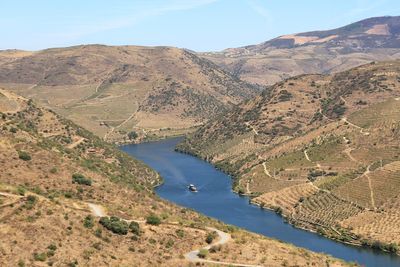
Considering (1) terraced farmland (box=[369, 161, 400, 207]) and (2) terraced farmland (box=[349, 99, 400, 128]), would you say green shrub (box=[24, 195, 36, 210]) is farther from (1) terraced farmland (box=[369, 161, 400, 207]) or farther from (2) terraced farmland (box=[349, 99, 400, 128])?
(2) terraced farmland (box=[349, 99, 400, 128])

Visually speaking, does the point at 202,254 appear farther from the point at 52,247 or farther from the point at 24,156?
the point at 24,156

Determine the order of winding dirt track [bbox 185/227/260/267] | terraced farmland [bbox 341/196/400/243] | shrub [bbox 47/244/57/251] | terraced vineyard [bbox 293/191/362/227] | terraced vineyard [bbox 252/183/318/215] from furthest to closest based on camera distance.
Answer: terraced vineyard [bbox 252/183/318/215]
terraced vineyard [bbox 293/191/362/227]
terraced farmland [bbox 341/196/400/243]
winding dirt track [bbox 185/227/260/267]
shrub [bbox 47/244/57/251]

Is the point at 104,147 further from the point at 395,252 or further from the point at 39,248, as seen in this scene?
the point at 39,248

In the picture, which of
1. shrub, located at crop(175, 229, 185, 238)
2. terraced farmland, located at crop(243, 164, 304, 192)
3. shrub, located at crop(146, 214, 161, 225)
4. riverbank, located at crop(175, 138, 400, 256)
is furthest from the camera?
terraced farmland, located at crop(243, 164, 304, 192)

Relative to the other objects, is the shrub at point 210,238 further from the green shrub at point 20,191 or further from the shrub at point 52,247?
the green shrub at point 20,191

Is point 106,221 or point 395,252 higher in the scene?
point 106,221

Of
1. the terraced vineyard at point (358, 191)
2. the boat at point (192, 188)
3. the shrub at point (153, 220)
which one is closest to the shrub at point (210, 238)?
the shrub at point (153, 220)

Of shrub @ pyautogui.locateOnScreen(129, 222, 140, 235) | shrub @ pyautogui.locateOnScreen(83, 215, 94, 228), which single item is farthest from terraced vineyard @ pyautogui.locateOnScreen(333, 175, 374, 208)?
shrub @ pyautogui.locateOnScreen(83, 215, 94, 228)

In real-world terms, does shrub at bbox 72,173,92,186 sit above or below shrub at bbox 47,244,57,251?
above

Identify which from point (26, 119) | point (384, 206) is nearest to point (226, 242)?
point (384, 206)
